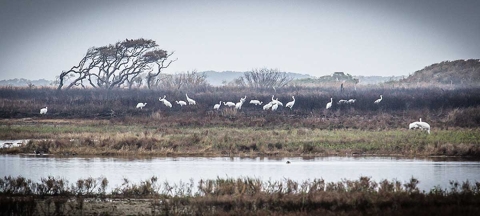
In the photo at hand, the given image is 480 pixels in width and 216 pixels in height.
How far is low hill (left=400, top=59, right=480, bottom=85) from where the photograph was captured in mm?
100875

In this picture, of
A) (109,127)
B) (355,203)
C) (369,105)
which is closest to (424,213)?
(355,203)

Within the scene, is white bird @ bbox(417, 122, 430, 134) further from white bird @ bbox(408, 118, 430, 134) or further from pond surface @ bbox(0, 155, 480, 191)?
pond surface @ bbox(0, 155, 480, 191)

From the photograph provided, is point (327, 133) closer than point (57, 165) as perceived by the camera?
No

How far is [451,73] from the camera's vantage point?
104 meters

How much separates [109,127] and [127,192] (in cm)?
2422

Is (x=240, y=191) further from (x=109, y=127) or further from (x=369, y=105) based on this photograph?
(x=369, y=105)

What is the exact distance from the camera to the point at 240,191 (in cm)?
1827

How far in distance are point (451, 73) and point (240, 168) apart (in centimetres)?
8305

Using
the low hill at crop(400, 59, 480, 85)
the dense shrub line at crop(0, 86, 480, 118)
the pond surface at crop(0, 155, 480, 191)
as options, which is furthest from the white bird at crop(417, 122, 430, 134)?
the low hill at crop(400, 59, 480, 85)

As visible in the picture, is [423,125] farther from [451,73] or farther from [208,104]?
[451,73]

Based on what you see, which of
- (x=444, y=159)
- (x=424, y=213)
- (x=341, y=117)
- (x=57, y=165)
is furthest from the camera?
(x=341, y=117)

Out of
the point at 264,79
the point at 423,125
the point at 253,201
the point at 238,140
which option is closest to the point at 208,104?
the point at 423,125

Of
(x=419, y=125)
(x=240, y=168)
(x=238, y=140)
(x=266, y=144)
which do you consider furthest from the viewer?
(x=419, y=125)

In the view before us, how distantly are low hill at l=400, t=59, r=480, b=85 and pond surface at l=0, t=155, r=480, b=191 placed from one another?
7307 cm
